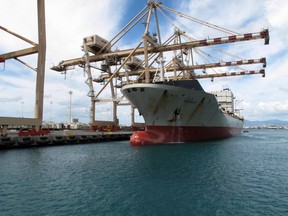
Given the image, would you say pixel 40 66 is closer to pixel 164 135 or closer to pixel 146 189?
pixel 164 135

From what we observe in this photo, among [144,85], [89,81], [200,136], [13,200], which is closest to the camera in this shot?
[13,200]

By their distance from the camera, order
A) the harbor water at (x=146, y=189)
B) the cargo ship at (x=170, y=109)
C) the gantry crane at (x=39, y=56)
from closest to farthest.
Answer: the harbor water at (x=146, y=189)
the cargo ship at (x=170, y=109)
the gantry crane at (x=39, y=56)

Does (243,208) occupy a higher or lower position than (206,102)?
lower

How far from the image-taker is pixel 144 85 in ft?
89.0

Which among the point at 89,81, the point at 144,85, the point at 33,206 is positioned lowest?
the point at 33,206

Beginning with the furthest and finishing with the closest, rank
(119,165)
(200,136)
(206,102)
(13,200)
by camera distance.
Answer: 1. (200,136)
2. (206,102)
3. (119,165)
4. (13,200)

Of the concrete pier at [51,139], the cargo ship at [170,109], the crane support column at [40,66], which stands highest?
the crane support column at [40,66]

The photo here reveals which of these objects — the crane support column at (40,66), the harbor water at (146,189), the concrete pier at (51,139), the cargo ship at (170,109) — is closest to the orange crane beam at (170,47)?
the cargo ship at (170,109)

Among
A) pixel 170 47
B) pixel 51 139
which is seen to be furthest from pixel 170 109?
pixel 51 139

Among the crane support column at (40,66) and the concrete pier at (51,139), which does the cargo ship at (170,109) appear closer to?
the concrete pier at (51,139)

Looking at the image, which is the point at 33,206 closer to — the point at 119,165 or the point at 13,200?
the point at 13,200

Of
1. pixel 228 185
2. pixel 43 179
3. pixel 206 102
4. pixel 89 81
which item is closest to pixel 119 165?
pixel 43 179

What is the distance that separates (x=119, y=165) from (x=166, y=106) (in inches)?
495

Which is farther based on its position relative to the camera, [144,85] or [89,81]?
[89,81]
